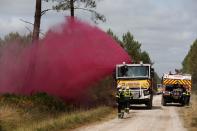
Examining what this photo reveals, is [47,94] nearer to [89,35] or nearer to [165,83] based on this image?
[89,35]

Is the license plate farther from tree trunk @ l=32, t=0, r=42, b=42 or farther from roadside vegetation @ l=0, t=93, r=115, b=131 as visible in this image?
tree trunk @ l=32, t=0, r=42, b=42

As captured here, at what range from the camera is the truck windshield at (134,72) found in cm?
3781

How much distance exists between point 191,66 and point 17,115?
9771cm

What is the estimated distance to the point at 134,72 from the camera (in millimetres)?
38031

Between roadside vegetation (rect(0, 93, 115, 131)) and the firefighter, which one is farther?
the firefighter

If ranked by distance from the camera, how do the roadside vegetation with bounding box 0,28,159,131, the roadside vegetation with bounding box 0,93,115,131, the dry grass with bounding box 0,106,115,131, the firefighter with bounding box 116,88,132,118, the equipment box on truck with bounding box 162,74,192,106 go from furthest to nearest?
the equipment box on truck with bounding box 162,74,192,106 < the firefighter with bounding box 116,88,132,118 < the roadside vegetation with bounding box 0,28,159,131 < the roadside vegetation with bounding box 0,93,115,131 < the dry grass with bounding box 0,106,115,131

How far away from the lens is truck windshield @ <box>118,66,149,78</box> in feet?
124

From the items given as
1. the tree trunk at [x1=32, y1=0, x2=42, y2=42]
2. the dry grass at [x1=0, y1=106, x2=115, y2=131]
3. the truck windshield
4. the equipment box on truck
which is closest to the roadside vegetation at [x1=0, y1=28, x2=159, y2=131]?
the dry grass at [x1=0, y1=106, x2=115, y2=131]

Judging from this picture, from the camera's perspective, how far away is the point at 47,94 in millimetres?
31344

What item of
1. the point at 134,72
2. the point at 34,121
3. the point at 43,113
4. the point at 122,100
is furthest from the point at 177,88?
the point at 34,121

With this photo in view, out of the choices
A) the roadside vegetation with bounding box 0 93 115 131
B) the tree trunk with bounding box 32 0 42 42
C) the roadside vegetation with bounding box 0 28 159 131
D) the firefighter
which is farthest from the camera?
the tree trunk with bounding box 32 0 42 42

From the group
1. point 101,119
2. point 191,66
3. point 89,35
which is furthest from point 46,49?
point 191,66

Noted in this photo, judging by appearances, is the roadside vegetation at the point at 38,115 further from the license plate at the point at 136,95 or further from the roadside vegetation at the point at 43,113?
the license plate at the point at 136,95

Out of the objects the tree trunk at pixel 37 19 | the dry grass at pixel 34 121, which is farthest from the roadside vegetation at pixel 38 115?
the tree trunk at pixel 37 19
